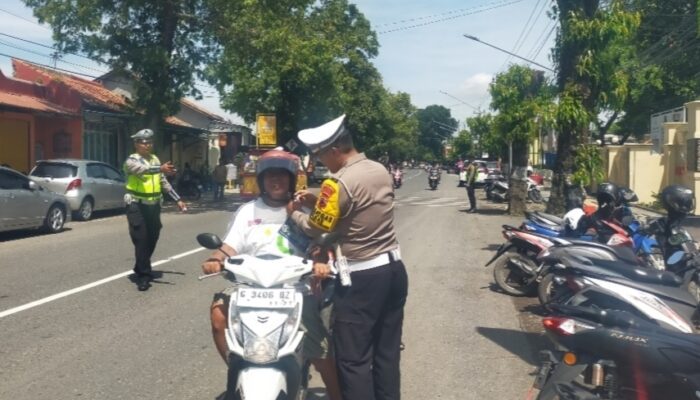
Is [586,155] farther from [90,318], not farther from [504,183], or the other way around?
[504,183]

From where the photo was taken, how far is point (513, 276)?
31.1 ft

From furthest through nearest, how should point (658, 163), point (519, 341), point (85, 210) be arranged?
point (658, 163) < point (85, 210) < point (519, 341)

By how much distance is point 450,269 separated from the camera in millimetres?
11688

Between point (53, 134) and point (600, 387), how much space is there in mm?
26833

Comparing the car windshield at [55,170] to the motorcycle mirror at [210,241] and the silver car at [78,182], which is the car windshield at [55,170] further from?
the motorcycle mirror at [210,241]

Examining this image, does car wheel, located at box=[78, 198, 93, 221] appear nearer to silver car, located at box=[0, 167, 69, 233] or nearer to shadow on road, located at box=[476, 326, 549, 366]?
silver car, located at box=[0, 167, 69, 233]

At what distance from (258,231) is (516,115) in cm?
1769

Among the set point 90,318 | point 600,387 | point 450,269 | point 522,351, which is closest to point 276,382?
point 600,387

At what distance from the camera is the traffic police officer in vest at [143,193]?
883cm

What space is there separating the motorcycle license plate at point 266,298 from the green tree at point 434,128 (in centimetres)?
14412

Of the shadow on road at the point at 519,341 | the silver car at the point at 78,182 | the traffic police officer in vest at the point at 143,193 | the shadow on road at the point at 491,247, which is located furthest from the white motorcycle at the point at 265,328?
the silver car at the point at 78,182

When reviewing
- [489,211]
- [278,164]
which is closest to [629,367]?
[278,164]

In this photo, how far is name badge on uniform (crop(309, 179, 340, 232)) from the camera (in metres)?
4.02

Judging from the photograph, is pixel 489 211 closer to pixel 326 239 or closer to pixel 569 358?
pixel 569 358
